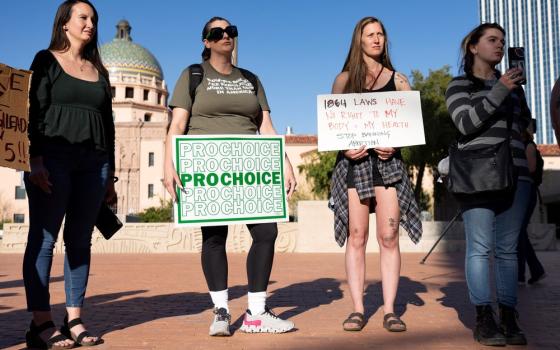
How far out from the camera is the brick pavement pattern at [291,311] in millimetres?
3775

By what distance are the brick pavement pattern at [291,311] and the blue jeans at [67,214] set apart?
0.40m

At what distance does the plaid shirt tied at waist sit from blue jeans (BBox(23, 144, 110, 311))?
1.59 metres

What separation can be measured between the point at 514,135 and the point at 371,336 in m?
1.55

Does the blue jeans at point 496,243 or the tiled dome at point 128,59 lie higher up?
the tiled dome at point 128,59

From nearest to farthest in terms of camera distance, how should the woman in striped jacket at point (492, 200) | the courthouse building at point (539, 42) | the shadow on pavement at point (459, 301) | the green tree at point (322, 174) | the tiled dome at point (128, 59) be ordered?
the woman in striped jacket at point (492, 200), the shadow on pavement at point (459, 301), the green tree at point (322, 174), the tiled dome at point (128, 59), the courthouse building at point (539, 42)

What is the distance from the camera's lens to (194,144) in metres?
4.10

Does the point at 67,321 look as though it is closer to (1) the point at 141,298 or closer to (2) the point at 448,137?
(1) the point at 141,298

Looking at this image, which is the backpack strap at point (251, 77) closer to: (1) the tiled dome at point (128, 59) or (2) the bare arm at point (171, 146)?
(2) the bare arm at point (171, 146)

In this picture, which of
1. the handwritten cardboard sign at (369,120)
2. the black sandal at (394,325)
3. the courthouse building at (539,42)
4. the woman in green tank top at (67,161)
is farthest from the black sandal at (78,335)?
the courthouse building at (539,42)

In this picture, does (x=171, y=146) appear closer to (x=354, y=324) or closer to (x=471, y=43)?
(x=354, y=324)

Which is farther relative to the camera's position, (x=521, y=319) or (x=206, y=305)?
(x=206, y=305)

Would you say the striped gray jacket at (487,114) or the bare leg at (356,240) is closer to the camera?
the striped gray jacket at (487,114)

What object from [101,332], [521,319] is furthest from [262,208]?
[521,319]

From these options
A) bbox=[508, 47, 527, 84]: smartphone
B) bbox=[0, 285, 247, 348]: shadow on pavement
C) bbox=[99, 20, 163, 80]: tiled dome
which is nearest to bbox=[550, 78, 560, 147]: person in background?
bbox=[508, 47, 527, 84]: smartphone
